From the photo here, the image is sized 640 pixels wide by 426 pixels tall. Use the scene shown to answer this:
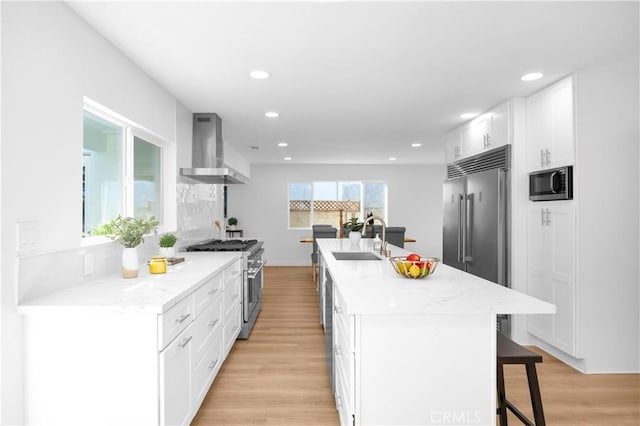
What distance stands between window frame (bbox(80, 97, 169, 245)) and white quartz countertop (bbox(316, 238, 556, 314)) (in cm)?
172

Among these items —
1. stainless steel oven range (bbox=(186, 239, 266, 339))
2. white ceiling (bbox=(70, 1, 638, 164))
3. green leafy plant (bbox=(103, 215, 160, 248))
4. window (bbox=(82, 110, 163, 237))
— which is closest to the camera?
white ceiling (bbox=(70, 1, 638, 164))

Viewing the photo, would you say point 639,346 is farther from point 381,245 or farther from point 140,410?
point 140,410

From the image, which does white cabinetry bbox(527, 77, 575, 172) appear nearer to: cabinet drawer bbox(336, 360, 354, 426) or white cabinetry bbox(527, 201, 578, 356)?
white cabinetry bbox(527, 201, 578, 356)

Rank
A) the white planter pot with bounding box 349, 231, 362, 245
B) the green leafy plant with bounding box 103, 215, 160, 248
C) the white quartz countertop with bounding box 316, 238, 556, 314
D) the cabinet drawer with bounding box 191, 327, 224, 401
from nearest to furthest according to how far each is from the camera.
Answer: the white quartz countertop with bounding box 316, 238, 556, 314
the cabinet drawer with bounding box 191, 327, 224, 401
the green leafy plant with bounding box 103, 215, 160, 248
the white planter pot with bounding box 349, 231, 362, 245

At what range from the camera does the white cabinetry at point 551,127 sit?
318 centimetres

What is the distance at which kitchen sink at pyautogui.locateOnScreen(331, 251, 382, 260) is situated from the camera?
3.32 meters

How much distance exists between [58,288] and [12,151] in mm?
721

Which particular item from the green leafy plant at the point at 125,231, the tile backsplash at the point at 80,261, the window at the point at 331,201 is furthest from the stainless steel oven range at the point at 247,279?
the window at the point at 331,201

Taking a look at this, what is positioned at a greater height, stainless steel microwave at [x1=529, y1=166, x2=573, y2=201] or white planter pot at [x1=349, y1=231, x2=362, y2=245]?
stainless steel microwave at [x1=529, y1=166, x2=573, y2=201]

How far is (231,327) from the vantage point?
337cm

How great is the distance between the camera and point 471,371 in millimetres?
1649

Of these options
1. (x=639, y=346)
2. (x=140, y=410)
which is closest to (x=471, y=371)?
(x=140, y=410)

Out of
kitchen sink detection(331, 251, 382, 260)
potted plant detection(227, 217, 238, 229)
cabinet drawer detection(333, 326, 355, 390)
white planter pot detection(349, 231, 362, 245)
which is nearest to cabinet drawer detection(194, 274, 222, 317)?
cabinet drawer detection(333, 326, 355, 390)

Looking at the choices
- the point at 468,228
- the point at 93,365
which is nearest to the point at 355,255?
the point at 468,228
